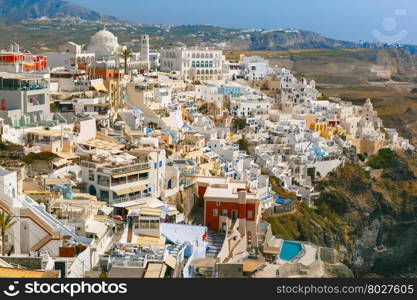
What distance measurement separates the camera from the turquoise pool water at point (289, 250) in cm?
1797

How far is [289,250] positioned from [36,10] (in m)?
142

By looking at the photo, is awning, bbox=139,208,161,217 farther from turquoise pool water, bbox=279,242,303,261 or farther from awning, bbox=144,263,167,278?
awning, bbox=144,263,167,278

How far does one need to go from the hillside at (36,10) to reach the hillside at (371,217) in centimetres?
11197

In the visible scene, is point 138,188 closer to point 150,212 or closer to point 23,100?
point 150,212

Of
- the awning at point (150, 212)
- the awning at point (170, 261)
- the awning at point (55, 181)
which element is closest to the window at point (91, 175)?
the awning at point (55, 181)

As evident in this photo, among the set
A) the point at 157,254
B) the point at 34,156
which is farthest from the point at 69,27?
the point at 157,254

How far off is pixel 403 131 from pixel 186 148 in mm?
32630

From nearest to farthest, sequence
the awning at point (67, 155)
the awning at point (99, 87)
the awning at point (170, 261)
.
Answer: the awning at point (170, 261)
the awning at point (67, 155)
the awning at point (99, 87)

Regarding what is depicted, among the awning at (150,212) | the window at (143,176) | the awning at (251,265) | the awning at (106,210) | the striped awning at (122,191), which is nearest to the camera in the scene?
the awning at (251,265)

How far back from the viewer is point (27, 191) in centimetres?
1731

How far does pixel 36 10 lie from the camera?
152375 mm

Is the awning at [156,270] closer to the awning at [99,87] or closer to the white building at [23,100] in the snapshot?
the white building at [23,100]

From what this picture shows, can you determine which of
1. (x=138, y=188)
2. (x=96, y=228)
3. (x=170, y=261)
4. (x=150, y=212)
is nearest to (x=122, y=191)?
(x=138, y=188)

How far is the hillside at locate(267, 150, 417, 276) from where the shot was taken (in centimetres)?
2992
